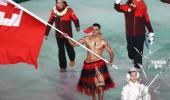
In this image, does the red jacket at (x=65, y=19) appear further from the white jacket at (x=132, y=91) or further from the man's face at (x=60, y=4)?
the white jacket at (x=132, y=91)

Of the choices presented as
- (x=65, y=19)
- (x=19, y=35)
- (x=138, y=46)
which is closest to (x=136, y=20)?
(x=138, y=46)

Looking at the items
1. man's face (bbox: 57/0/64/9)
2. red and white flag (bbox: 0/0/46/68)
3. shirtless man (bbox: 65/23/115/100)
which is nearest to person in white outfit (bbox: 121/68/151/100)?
shirtless man (bbox: 65/23/115/100)

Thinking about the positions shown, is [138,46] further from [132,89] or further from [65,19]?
[132,89]

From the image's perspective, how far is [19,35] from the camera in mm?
7926

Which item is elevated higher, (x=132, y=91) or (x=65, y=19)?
(x=65, y=19)

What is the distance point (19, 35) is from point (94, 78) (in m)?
1.85

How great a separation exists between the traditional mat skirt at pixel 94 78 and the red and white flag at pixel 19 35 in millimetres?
1633

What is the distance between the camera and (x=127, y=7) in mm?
11438

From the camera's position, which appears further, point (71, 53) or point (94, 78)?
point (71, 53)

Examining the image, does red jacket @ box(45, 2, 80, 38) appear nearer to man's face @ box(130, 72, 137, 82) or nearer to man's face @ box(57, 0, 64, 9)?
→ man's face @ box(57, 0, 64, 9)

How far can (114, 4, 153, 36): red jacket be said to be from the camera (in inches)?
443

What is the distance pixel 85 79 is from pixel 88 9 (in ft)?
17.4

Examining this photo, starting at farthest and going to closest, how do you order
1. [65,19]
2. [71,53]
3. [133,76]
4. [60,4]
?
[71,53]
[65,19]
[60,4]
[133,76]

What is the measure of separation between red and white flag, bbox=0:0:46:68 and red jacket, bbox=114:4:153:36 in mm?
3661
